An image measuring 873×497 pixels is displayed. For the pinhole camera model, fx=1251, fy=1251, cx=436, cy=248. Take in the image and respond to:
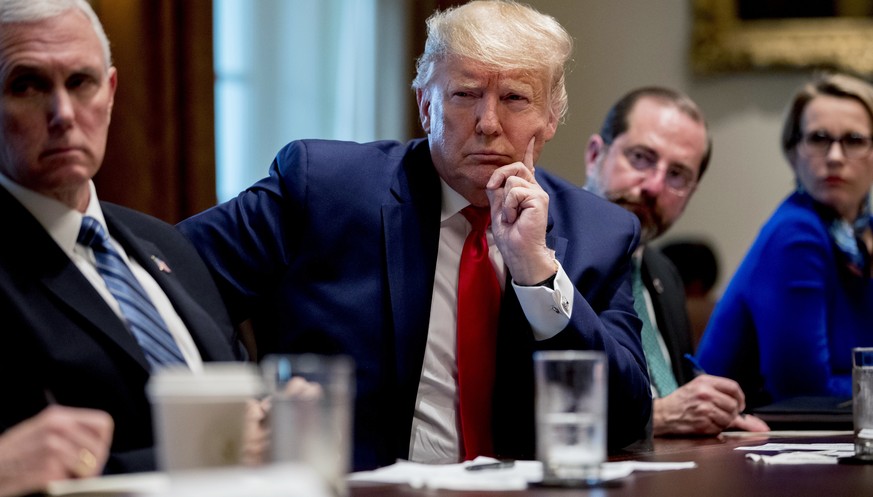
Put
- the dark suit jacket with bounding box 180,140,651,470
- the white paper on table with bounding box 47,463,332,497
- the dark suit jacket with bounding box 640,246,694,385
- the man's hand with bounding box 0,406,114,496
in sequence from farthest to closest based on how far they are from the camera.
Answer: the dark suit jacket with bounding box 640,246,694,385 → the dark suit jacket with bounding box 180,140,651,470 → the man's hand with bounding box 0,406,114,496 → the white paper on table with bounding box 47,463,332,497

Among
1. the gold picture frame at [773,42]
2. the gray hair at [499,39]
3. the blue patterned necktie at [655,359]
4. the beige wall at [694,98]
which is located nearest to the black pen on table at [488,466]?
the gray hair at [499,39]

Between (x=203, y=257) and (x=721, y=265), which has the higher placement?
(x=203, y=257)

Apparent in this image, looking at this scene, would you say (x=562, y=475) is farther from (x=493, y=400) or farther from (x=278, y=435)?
(x=493, y=400)

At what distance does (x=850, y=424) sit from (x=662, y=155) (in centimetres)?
120

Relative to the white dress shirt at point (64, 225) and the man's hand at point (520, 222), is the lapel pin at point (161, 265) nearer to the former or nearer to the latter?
the white dress shirt at point (64, 225)

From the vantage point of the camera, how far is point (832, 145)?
415 cm

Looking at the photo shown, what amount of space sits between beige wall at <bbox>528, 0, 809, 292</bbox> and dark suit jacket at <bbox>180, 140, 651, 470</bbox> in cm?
421

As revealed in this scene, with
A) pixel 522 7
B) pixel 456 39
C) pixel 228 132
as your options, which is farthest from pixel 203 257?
pixel 228 132

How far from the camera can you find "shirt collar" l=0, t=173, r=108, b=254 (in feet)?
6.70

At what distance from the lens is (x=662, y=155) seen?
3.82m

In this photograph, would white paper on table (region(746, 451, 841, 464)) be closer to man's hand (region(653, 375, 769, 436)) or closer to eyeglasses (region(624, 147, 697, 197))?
man's hand (region(653, 375, 769, 436))

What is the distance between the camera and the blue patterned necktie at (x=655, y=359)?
3482 mm

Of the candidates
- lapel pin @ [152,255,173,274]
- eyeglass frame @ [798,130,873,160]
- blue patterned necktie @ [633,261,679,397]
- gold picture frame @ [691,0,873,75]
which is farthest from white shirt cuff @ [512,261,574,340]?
gold picture frame @ [691,0,873,75]

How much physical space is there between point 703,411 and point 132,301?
58.3 inches
